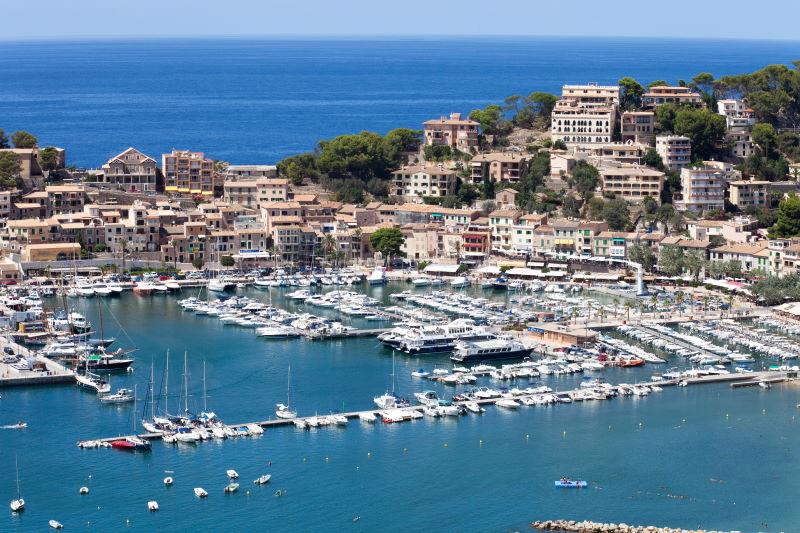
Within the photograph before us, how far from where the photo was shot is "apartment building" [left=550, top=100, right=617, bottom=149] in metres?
61.5

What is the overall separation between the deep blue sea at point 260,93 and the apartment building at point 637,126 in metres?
26.7

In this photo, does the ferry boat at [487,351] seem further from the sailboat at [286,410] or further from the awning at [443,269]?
the awning at [443,269]

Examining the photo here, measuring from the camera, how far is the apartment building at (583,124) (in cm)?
Result: 6147

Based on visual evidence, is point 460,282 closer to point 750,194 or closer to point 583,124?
point 750,194

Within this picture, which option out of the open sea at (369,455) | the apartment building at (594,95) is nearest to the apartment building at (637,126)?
the apartment building at (594,95)

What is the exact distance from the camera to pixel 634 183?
189 feet

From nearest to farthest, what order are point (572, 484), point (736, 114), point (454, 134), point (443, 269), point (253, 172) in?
1. point (572, 484)
2. point (443, 269)
3. point (253, 172)
4. point (736, 114)
5. point (454, 134)

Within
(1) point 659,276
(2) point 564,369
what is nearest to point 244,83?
(1) point 659,276

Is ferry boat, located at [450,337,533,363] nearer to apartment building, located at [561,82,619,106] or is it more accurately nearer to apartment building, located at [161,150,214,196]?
apartment building, located at [161,150,214,196]

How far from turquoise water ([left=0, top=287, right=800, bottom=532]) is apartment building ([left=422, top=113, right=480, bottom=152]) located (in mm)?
25325

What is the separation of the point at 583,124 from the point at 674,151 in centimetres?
422

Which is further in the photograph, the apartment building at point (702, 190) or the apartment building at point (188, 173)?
the apartment building at point (188, 173)

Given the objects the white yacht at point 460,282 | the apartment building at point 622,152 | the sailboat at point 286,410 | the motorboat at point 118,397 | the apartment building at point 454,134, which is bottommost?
the sailboat at point 286,410

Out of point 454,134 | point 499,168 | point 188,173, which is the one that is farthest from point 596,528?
point 454,134
